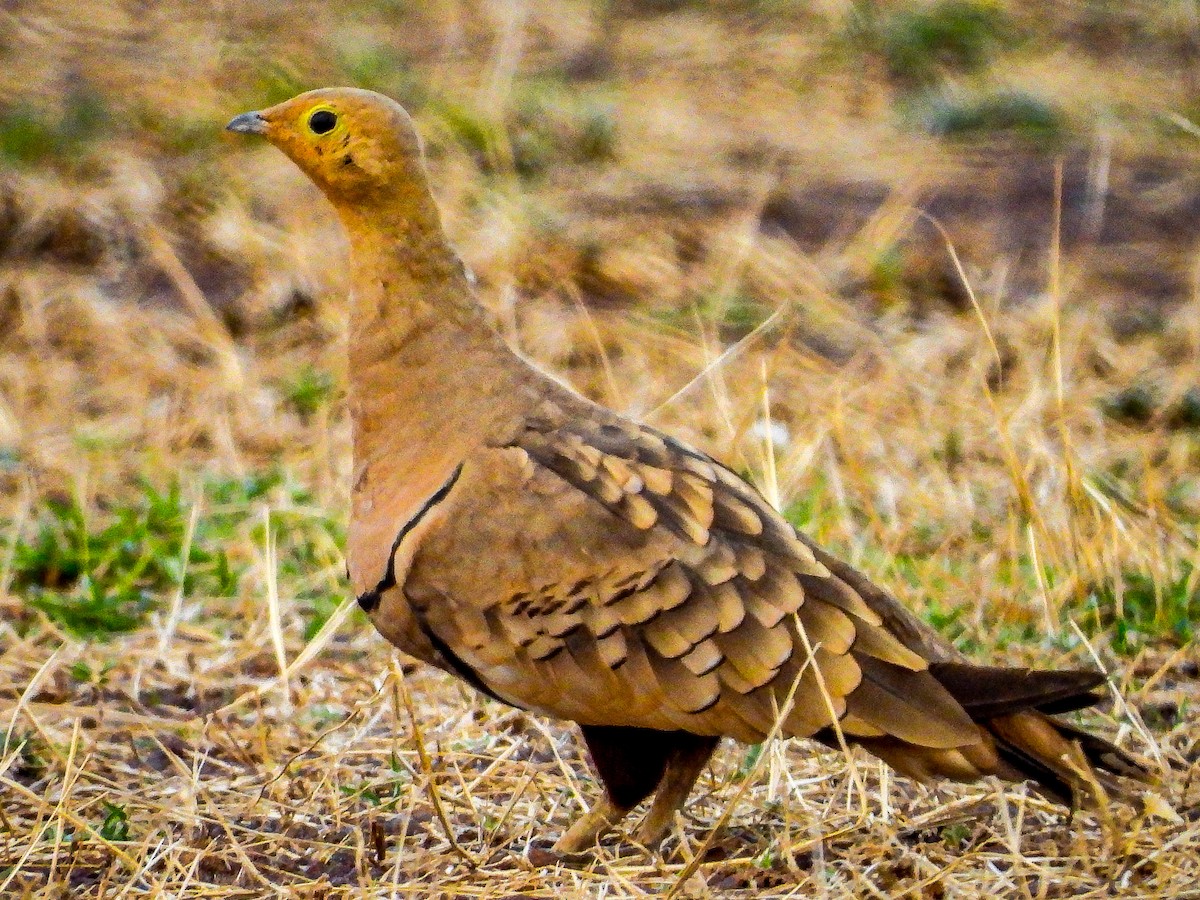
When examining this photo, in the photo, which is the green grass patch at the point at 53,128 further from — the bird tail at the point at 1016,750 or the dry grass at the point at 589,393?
the bird tail at the point at 1016,750

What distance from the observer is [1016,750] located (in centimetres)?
276

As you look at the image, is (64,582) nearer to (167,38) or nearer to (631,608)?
(631,608)

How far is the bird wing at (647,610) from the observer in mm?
2752

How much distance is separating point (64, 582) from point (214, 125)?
3418 millimetres

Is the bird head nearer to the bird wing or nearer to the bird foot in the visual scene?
the bird wing

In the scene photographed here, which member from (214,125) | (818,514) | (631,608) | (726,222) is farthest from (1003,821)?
(214,125)

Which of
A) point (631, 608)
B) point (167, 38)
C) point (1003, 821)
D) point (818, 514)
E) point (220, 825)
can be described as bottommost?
point (167, 38)

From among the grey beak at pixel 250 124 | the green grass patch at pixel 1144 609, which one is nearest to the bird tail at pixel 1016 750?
the green grass patch at pixel 1144 609

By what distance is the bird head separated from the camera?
10.3 ft

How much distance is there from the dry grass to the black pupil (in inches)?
42.8

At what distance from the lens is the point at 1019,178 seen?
7566 millimetres

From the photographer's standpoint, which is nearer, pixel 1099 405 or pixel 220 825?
pixel 220 825

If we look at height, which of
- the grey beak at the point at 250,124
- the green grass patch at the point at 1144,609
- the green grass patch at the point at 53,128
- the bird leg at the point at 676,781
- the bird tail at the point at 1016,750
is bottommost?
the green grass patch at the point at 53,128

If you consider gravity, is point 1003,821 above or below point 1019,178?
above
